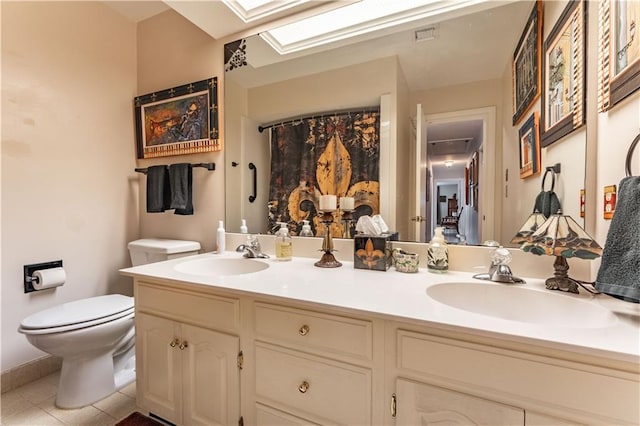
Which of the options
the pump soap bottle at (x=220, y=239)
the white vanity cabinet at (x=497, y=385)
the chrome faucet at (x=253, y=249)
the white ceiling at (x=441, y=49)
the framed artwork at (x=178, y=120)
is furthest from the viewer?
the framed artwork at (x=178, y=120)

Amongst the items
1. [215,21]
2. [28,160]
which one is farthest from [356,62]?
[28,160]

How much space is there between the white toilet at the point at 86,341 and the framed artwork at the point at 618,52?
6.97ft

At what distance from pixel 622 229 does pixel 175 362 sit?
160 cm

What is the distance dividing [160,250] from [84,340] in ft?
1.87

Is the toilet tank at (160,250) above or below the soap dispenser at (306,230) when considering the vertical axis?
below

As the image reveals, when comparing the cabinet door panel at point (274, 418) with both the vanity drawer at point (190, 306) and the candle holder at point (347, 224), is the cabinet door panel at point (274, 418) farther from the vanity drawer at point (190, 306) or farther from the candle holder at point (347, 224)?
the candle holder at point (347, 224)

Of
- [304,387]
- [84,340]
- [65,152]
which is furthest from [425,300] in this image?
[65,152]

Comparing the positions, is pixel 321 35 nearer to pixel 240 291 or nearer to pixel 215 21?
pixel 215 21

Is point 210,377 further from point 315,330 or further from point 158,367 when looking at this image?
point 315,330

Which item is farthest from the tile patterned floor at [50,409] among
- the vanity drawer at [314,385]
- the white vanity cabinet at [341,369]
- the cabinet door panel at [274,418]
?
the vanity drawer at [314,385]

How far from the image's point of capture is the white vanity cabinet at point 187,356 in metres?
1.05

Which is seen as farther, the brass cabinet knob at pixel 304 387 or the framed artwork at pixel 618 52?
the brass cabinet knob at pixel 304 387

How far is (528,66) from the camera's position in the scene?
114 cm

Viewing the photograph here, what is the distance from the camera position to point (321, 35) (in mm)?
1496
